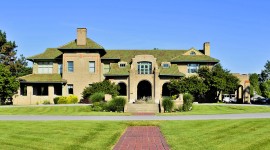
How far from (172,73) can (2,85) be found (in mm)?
26088

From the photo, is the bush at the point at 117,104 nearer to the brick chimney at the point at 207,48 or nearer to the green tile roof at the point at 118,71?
the green tile roof at the point at 118,71

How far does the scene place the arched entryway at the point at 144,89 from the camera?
56812 mm

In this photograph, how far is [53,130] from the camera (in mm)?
18422

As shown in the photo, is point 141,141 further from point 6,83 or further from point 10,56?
point 10,56

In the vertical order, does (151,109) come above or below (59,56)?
below

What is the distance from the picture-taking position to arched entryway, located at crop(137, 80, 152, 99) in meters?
56.8

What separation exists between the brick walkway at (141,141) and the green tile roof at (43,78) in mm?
38162

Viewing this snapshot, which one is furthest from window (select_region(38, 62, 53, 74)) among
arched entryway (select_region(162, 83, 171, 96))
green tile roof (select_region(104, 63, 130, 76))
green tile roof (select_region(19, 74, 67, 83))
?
arched entryway (select_region(162, 83, 171, 96))

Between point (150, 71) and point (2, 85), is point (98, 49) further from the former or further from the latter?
point (2, 85)

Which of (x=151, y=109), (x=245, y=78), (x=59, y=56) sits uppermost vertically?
(x=59, y=56)

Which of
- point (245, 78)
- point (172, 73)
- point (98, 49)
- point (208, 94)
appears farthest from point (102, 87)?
point (245, 78)

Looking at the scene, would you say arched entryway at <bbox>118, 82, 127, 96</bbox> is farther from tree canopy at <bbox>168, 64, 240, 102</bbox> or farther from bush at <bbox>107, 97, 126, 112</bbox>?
bush at <bbox>107, 97, 126, 112</bbox>

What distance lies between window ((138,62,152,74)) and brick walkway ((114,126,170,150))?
35.9 m

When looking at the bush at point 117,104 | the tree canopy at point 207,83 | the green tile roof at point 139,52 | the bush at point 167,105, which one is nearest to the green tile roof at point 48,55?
Answer: the green tile roof at point 139,52
